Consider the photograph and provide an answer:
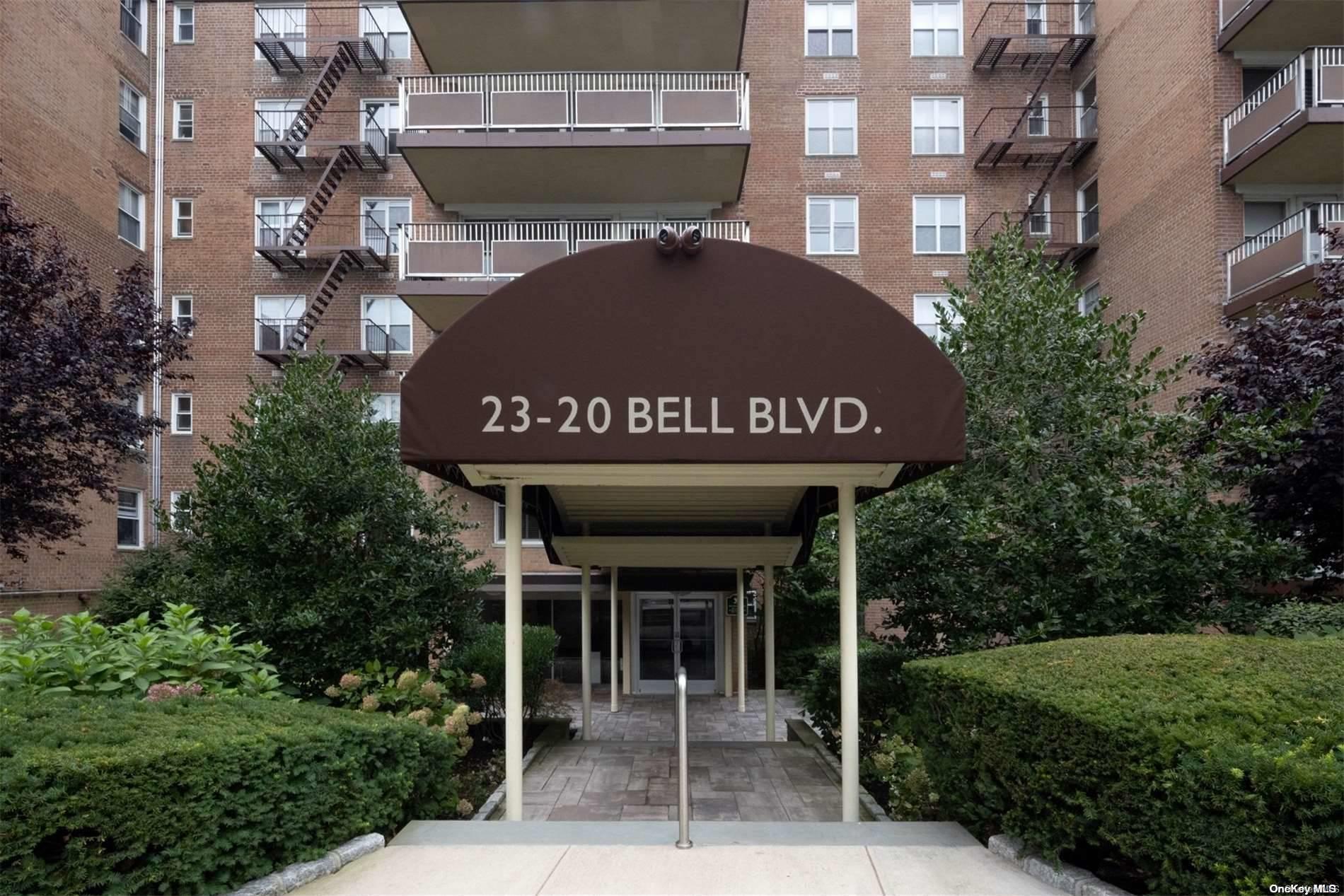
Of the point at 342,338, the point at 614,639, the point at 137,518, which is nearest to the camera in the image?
the point at 614,639

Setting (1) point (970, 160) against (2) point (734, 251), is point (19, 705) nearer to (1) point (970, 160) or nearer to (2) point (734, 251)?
(2) point (734, 251)

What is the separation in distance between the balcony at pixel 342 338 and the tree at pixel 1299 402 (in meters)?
17.7

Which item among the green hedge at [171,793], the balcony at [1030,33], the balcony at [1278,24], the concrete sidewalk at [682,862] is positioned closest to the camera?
the green hedge at [171,793]

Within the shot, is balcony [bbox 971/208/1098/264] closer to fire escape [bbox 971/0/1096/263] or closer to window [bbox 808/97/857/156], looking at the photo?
fire escape [bbox 971/0/1096/263]

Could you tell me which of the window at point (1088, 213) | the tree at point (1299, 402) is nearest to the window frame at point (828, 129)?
the window at point (1088, 213)

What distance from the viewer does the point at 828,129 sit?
75.2 ft

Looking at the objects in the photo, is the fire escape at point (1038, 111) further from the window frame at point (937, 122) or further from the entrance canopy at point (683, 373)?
the entrance canopy at point (683, 373)

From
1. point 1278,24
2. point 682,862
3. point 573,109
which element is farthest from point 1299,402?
point 573,109

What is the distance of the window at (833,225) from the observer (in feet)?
74.3

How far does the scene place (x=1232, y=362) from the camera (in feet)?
34.1

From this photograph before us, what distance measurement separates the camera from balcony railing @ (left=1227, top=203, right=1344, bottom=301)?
15844 mm

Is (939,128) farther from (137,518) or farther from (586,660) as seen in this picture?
(137,518)

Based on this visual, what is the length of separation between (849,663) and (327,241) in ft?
65.5

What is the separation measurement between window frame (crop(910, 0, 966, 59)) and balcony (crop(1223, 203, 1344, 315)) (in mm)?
8869
